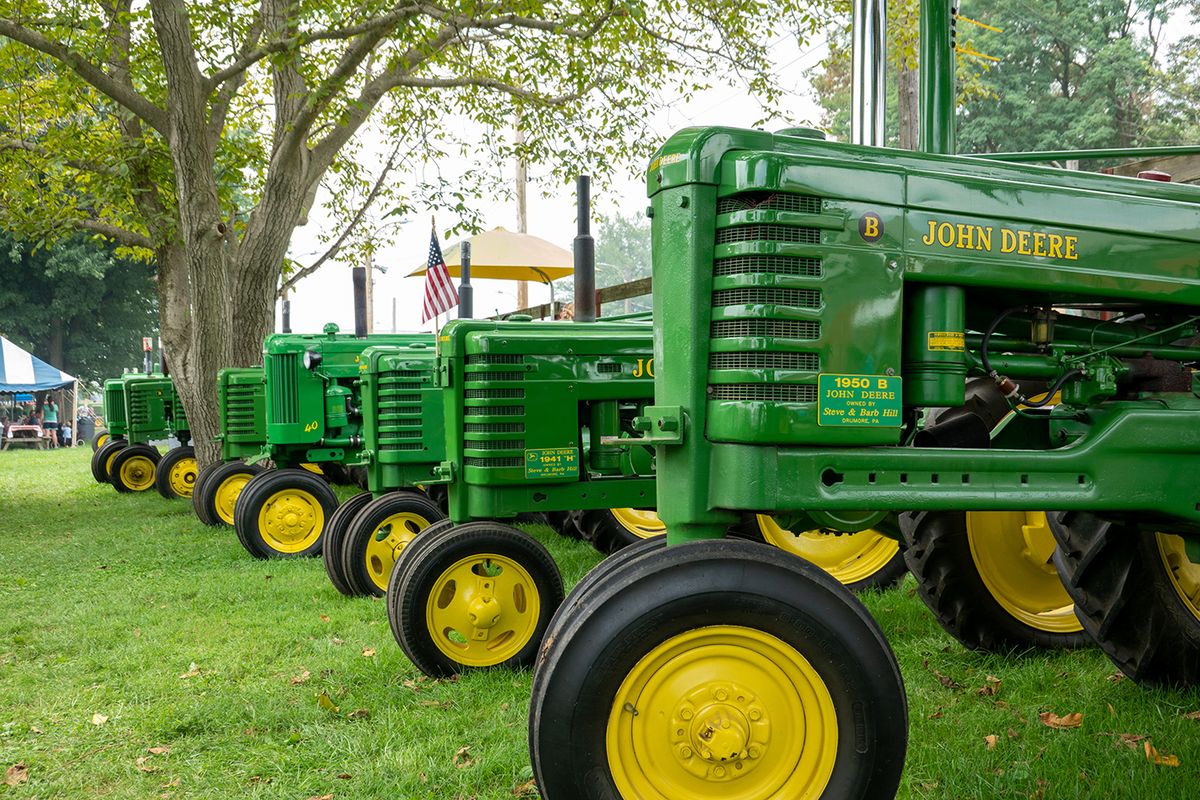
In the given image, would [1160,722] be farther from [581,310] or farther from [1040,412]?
[581,310]

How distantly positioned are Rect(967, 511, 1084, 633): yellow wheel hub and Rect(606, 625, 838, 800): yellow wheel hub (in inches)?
79.1

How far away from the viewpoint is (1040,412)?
313 cm

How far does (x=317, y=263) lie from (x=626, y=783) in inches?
603

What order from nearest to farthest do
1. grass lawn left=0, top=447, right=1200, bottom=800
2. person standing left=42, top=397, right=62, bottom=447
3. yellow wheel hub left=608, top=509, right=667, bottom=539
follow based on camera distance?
grass lawn left=0, top=447, right=1200, bottom=800 → yellow wheel hub left=608, top=509, right=667, bottom=539 → person standing left=42, top=397, right=62, bottom=447

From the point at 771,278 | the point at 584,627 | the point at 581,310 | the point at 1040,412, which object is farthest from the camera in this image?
the point at 581,310

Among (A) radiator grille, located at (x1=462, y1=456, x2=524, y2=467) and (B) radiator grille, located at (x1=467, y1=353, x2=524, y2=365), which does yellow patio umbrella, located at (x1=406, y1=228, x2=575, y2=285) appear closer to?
(B) radiator grille, located at (x1=467, y1=353, x2=524, y2=365)

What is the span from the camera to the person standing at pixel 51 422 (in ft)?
A: 91.3

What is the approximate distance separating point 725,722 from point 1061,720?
5.96 ft

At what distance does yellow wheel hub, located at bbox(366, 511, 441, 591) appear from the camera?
20.0ft

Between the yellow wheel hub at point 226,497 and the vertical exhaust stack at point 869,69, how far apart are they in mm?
8052

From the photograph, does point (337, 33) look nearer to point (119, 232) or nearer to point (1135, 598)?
point (119, 232)

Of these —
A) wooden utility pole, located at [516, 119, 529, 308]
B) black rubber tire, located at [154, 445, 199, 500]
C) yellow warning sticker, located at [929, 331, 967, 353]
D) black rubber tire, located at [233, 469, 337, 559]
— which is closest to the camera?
yellow warning sticker, located at [929, 331, 967, 353]

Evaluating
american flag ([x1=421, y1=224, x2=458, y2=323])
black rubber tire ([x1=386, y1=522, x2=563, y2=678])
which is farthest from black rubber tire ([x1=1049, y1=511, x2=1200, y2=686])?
american flag ([x1=421, y1=224, x2=458, y2=323])

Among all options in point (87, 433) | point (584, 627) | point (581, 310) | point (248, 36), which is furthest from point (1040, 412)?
point (87, 433)
